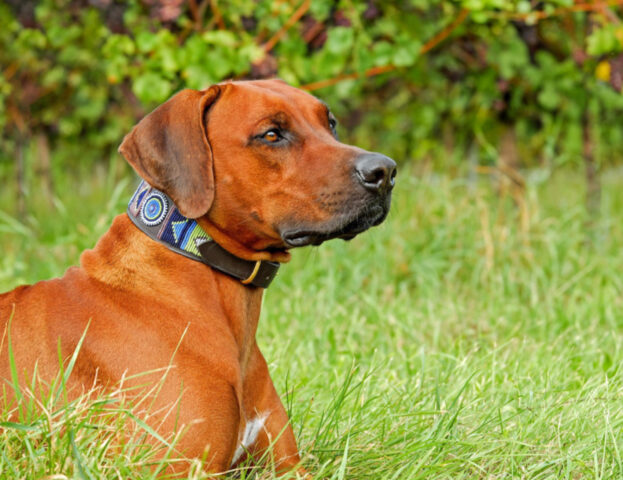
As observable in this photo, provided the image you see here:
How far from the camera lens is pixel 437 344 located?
443 cm

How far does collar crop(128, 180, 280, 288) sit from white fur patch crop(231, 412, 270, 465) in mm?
443

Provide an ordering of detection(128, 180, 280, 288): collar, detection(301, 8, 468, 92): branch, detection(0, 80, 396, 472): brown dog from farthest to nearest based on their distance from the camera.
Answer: detection(301, 8, 468, 92): branch < detection(128, 180, 280, 288): collar < detection(0, 80, 396, 472): brown dog

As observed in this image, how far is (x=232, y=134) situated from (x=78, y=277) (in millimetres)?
666

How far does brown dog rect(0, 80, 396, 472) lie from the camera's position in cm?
259

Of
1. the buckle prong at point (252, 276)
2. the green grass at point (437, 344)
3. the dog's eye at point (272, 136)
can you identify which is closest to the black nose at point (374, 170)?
the dog's eye at point (272, 136)

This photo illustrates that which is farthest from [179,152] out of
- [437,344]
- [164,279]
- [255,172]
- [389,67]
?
[389,67]

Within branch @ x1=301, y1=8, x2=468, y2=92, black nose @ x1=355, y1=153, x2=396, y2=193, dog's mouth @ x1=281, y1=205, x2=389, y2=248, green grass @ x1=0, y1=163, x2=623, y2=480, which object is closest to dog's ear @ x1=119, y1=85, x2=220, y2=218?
dog's mouth @ x1=281, y1=205, x2=389, y2=248

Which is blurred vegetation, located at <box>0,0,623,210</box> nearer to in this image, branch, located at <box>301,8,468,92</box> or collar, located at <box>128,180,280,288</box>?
branch, located at <box>301,8,468,92</box>

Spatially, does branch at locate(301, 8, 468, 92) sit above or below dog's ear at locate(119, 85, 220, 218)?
below

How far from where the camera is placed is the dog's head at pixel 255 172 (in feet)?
8.82

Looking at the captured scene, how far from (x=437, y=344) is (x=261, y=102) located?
2059mm

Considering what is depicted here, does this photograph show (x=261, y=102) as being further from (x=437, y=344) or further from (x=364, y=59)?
(x=364, y=59)

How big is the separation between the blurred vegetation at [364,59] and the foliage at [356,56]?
0.5 inches

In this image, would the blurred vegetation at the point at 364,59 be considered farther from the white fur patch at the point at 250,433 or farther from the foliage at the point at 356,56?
the white fur patch at the point at 250,433
